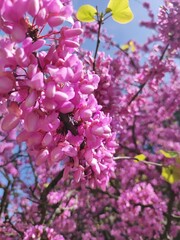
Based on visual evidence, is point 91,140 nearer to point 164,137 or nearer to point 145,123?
point 145,123

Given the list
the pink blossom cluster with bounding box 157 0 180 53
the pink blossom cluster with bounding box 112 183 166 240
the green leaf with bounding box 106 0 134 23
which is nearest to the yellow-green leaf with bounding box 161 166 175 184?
the green leaf with bounding box 106 0 134 23

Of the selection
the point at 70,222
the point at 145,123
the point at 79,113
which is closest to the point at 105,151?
the point at 79,113

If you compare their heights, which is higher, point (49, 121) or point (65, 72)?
point (65, 72)

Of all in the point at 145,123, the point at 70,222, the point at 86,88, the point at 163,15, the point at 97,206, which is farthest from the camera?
the point at 145,123

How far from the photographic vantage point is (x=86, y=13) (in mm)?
1986

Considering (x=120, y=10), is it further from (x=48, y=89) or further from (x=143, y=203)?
(x=143, y=203)

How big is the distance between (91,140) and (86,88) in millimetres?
218

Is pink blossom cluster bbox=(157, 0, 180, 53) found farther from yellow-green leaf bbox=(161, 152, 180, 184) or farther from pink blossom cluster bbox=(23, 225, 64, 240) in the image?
pink blossom cluster bbox=(23, 225, 64, 240)

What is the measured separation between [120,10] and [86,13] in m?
0.24

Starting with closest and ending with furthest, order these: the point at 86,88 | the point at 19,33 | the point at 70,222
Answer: the point at 19,33 < the point at 86,88 < the point at 70,222

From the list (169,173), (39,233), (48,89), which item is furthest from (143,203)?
(48,89)

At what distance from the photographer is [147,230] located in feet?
17.4

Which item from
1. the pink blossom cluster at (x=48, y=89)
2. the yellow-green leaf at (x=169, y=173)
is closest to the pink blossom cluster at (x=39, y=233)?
the yellow-green leaf at (x=169, y=173)

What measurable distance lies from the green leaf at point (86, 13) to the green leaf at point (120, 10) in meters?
0.13
